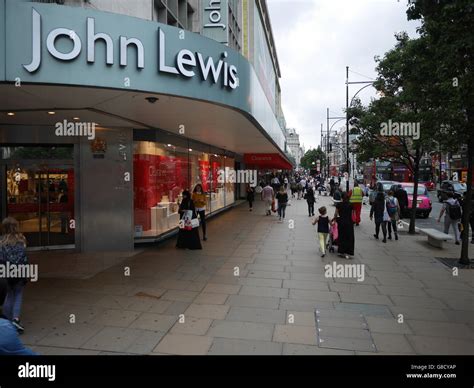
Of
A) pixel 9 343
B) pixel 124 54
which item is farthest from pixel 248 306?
pixel 124 54

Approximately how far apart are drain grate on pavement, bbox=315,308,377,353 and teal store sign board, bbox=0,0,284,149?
411cm

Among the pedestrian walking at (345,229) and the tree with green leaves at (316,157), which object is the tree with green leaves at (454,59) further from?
the tree with green leaves at (316,157)

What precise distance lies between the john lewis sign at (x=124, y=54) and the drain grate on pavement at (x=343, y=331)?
4.36 metres

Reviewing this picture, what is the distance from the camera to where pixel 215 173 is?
20.3m

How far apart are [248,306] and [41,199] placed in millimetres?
7271

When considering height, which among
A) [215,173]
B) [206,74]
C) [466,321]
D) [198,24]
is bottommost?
[466,321]

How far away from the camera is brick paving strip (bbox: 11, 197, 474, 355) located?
15.2 ft

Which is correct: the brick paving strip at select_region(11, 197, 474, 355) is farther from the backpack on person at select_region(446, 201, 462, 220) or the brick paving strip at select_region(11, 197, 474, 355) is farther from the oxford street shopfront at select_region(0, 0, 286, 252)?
the backpack on person at select_region(446, 201, 462, 220)

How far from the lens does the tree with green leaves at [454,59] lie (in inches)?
239

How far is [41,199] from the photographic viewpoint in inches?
415

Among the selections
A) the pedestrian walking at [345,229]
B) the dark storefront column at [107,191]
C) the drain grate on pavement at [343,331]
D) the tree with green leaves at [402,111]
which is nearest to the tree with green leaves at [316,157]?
the tree with green leaves at [402,111]
